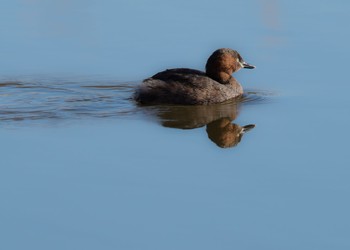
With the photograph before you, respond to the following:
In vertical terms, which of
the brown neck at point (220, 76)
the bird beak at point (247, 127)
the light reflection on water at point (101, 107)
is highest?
the brown neck at point (220, 76)

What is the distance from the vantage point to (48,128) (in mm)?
13023

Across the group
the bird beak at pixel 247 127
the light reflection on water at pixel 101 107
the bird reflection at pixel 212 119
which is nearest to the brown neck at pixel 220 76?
the light reflection on water at pixel 101 107

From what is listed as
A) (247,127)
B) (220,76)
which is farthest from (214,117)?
(220,76)

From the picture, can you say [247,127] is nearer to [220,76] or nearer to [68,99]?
[220,76]

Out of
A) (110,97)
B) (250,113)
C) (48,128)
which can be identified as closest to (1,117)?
(48,128)

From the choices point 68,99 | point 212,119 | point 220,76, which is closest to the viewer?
point 212,119

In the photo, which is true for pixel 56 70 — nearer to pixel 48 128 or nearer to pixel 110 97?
pixel 110 97

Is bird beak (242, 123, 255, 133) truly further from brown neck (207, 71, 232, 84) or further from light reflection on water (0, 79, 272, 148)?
brown neck (207, 71, 232, 84)

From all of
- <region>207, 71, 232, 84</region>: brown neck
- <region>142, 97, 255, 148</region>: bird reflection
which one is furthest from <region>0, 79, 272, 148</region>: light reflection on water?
<region>207, 71, 232, 84</region>: brown neck

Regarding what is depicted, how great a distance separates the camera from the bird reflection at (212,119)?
13133 mm

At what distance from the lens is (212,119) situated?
1395cm

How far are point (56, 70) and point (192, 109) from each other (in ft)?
6.09

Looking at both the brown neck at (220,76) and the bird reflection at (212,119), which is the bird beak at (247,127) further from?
the brown neck at (220,76)

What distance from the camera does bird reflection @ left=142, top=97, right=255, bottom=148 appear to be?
13.1 metres
